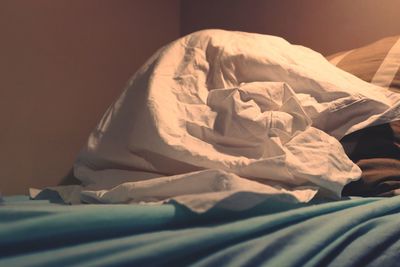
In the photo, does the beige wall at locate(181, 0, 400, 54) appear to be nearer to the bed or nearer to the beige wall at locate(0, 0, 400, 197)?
the beige wall at locate(0, 0, 400, 197)

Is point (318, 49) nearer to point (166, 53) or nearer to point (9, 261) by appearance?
point (166, 53)

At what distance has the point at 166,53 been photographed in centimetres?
88

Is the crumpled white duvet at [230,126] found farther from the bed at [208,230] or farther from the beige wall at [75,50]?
the beige wall at [75,50]

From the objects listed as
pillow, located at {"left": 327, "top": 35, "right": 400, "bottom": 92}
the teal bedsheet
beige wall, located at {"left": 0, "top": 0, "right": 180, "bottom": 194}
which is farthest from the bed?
beige wall, located at {"left": 0, "top": 0, "right": 180, "bottom": 194}

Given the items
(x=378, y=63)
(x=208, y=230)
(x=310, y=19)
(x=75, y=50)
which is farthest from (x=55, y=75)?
(x=208, y=230)

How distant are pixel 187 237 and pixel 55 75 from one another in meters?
1.09

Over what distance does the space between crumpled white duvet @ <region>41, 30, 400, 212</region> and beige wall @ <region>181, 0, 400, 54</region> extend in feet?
1.65

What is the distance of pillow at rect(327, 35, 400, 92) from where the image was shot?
2.84 ft

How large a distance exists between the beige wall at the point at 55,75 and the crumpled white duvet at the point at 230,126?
1.65ft

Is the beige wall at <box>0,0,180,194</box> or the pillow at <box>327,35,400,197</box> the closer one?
the pillow at <box>327,35,400,197</box>

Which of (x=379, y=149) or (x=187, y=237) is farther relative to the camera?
(x=379, y=149)

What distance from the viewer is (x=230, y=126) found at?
67 cm

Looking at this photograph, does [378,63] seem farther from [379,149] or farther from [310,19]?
[310,19]

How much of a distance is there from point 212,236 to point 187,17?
1.57 m
